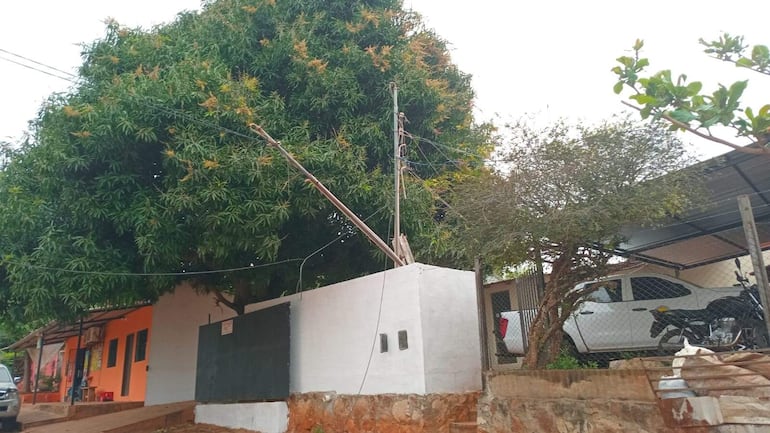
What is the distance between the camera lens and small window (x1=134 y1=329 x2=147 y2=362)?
632 inches

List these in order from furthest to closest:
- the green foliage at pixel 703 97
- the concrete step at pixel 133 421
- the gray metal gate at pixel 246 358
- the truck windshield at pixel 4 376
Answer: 1. the truck windshield at pixel 4 376
2. the concrete step at pixel 133 421
3. the gray metal gate at pixel 246 358
4. the green foliage at pixel 703 97

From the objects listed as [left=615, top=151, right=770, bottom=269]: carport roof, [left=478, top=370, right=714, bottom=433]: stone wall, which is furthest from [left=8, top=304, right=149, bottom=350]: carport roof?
[left=615, top=151, right=770, bottom=269]: carport roof

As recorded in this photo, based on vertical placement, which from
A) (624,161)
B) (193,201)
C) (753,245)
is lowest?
(753,245)

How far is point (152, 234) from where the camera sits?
912 centimetres

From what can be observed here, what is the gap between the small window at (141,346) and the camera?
16062 millimetres

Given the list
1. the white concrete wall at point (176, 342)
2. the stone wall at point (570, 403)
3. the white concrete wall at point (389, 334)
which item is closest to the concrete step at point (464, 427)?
the stone wall at point (570, 403)

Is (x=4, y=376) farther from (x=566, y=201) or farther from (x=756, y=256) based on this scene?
(x=756, y=256)

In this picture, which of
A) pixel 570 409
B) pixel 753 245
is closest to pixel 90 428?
pixel 570 409

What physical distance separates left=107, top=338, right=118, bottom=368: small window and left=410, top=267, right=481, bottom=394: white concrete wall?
13832 mm

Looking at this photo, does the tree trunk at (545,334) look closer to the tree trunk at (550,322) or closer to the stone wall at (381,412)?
the tree trunk at (550,322)

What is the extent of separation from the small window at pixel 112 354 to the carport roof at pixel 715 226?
52.2 feet

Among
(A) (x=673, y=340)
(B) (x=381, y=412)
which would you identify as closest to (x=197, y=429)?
(B) (x=381, y=412)

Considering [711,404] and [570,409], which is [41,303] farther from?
[711,404]

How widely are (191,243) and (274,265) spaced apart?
5.49 feet
